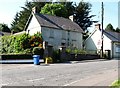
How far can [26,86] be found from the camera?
468 inches

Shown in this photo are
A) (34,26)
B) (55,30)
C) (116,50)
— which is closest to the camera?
(34,26)

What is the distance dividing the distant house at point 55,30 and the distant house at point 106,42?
3638 mm

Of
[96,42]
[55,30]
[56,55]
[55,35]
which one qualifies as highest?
[55,30]

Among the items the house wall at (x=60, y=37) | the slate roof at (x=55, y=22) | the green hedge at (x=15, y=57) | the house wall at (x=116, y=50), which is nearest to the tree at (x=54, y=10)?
the slate roof at (x=55, y=22)

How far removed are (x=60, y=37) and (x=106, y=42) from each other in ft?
30.1

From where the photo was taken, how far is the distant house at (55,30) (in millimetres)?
43594

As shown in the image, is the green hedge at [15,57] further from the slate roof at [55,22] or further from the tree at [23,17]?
the tree at [23,17]

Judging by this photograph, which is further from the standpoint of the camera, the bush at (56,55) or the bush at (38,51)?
the bush at (38,51)

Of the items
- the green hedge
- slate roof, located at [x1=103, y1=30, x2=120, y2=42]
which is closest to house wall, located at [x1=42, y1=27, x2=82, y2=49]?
slate roof, located at [x1=103, y1=30, x2=120, y2=42]

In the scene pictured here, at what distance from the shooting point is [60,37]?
46.4 m

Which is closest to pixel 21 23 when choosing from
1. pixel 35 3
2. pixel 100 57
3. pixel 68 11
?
pixel 35 3

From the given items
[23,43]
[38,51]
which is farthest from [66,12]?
[38,51]

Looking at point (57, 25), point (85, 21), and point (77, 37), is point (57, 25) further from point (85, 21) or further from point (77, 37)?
point (85, 21)

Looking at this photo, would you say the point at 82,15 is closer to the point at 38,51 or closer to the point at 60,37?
the point at 60,37
